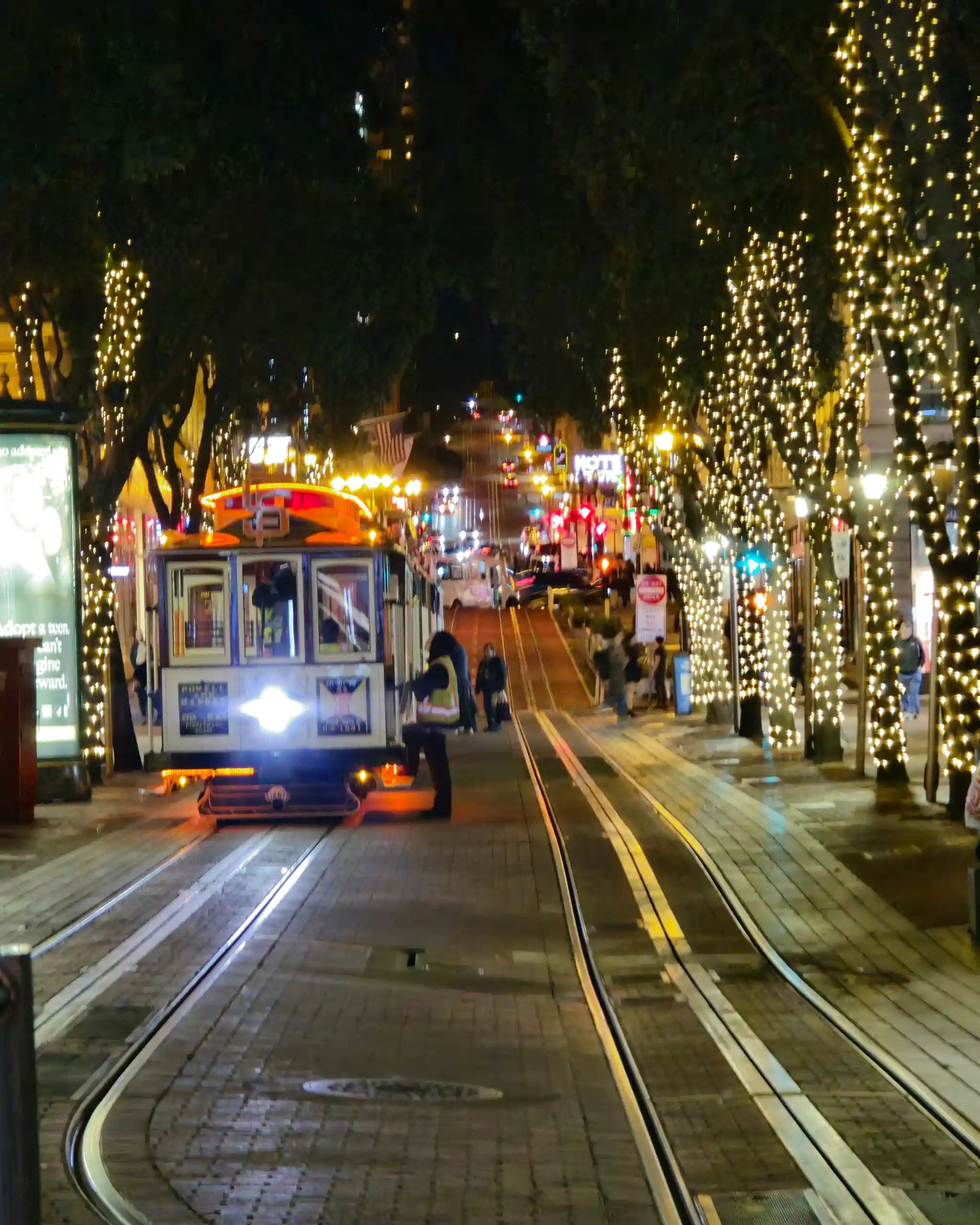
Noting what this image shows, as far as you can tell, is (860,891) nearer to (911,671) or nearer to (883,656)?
(883,656)

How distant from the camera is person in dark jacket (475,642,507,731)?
37.0 meters

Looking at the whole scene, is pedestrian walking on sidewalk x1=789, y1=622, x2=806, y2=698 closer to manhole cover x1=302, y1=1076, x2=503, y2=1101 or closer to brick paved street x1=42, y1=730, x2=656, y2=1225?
brick paved street x1=42, y1=730, x2=656, y2=1225

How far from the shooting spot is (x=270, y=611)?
20.0 meters

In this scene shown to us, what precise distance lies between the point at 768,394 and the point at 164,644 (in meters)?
9.17

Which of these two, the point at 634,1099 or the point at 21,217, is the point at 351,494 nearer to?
the point at 21,217

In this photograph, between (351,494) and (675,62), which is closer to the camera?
(675,62)

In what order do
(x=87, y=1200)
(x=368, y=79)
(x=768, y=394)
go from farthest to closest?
1. (x=768, y=394)
2. (x=368, y=79)
3. (x=87, y=1200)

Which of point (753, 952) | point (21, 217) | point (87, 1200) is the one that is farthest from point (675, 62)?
point (87, 1200)

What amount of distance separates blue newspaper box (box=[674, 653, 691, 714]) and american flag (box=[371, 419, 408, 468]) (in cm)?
2286

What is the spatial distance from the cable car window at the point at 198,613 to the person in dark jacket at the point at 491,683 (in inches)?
674

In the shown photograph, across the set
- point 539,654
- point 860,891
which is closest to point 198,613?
point 860,891

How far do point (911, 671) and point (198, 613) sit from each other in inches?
603

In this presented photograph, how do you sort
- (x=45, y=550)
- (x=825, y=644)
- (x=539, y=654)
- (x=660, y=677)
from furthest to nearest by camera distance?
(x=539, y=654), (x=660, y=677), (x=825, y=644), (x=45, y=550)

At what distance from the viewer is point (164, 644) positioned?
20.0 m
